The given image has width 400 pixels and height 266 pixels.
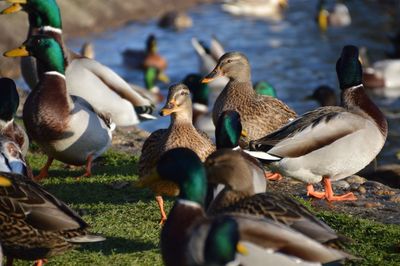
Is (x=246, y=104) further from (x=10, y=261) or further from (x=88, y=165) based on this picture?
(x=10, y=261)

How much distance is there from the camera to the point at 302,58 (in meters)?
20.1

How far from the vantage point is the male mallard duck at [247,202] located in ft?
16.7

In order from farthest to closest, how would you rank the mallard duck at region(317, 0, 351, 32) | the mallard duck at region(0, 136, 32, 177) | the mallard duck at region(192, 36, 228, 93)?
the mallard duck at region(317, 0, 351, 32) < the mallard duck at region(192, 36, 228, 93) < the mallard duck at region(0, 136, 32, 177)

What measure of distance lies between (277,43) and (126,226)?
51.0 ft

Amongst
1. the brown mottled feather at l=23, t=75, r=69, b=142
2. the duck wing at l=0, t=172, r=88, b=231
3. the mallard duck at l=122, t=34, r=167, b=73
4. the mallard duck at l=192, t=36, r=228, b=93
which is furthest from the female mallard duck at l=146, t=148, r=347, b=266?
the mallard duck at l=122, t=34, r=167, b=73

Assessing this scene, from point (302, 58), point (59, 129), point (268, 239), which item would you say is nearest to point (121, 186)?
point (59, 129)

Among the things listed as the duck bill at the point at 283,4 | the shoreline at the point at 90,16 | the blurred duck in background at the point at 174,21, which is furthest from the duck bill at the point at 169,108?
the duck bill at the point at 283,4

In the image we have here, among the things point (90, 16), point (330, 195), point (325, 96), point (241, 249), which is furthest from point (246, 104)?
point (90, 16)

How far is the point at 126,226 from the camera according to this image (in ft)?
21.6

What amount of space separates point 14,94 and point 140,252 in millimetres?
2193

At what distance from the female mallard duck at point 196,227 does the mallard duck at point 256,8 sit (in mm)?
21122

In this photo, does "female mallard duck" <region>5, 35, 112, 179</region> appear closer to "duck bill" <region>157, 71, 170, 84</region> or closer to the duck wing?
the duck wing

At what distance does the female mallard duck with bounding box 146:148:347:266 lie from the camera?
467cm

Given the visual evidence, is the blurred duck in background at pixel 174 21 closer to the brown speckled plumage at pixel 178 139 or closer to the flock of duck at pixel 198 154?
the flock of duck at pixel 198 154
